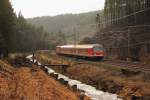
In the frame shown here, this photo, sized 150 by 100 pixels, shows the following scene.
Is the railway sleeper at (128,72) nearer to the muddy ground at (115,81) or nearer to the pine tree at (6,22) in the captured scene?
the muddy ground at (115,81)

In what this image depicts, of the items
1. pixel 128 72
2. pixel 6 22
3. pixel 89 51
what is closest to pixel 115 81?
pixel 128 72

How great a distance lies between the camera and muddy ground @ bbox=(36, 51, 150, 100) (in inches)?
1403

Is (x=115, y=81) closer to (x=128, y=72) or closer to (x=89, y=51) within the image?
(x=128, y=72)

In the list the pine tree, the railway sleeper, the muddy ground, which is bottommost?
the muddy ground

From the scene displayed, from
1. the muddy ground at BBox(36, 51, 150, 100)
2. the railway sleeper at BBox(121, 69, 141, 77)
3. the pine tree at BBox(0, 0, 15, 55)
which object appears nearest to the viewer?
the muddy ground at BBox(36, 51, 150, 100)

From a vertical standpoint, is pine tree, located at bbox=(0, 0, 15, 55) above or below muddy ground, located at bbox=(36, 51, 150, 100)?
above

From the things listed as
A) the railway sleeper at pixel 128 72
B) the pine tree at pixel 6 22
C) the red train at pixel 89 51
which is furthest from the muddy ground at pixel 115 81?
the pine tree at pixel 6 22

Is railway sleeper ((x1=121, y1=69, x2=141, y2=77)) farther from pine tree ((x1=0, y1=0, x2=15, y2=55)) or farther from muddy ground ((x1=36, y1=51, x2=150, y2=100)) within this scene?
pine tree ((x1=0, y1=0, x2=15, y2=55))

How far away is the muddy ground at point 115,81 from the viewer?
117 feet

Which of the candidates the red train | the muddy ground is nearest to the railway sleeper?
the muddy ground

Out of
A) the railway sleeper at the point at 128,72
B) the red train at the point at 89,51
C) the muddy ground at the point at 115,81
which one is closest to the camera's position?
the muddy ground at the point at 115,81

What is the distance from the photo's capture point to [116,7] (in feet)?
359

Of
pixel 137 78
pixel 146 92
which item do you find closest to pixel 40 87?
pixel 146 92

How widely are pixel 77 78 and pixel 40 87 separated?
24.5 meters
